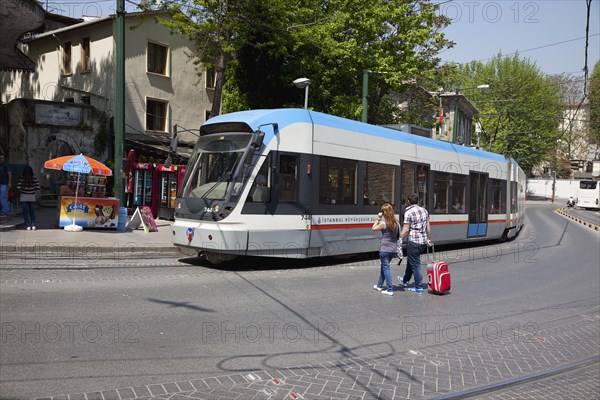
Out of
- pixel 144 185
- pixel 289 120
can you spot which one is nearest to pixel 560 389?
pixel 289 120

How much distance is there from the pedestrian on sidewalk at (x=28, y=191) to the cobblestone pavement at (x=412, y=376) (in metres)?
10.7

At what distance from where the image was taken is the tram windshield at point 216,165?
1042cm

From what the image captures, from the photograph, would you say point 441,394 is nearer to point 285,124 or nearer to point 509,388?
point 509,388

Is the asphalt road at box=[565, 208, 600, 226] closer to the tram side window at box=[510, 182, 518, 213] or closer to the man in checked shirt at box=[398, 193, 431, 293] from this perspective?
the tram side window at box=[510, 182, 518, 213]

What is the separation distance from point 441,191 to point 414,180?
5.34ft

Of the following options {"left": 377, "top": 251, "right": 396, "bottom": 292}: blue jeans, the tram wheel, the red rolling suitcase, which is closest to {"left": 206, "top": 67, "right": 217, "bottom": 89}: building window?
the tram wheel

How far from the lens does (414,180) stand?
14.7 metres

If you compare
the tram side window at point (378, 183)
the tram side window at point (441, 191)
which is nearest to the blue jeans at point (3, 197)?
the tram side window at point (378, 183)

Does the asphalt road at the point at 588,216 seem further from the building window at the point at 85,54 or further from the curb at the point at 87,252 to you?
the building window at the point at 85,54

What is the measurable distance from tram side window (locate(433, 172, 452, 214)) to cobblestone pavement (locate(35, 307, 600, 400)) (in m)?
8.75

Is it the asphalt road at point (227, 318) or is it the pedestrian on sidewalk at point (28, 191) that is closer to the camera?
the asphalt road at point (227, 318)

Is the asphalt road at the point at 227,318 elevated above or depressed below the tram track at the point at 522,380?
above

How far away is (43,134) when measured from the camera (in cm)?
2247

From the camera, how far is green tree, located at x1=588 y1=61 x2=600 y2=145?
64.6 m
